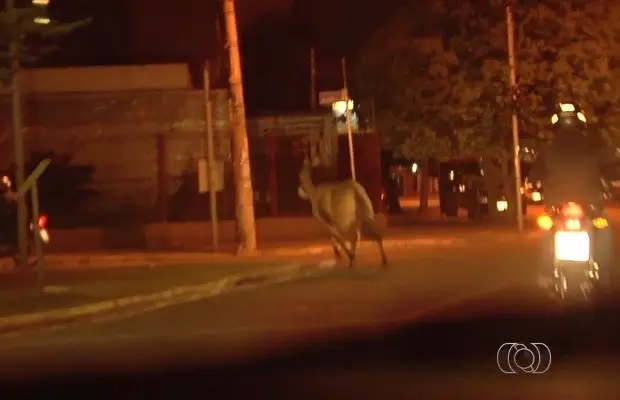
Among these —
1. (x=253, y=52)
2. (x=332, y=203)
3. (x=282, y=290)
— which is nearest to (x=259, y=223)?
(x=332, y=203)

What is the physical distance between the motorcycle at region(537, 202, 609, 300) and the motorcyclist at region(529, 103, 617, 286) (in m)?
0.11

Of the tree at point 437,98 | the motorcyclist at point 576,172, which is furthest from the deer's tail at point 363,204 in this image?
the tree at point 437,98

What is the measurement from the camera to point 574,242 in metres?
12.2

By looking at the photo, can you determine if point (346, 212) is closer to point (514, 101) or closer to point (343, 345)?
point (343, 345)

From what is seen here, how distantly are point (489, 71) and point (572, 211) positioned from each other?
16.8 m

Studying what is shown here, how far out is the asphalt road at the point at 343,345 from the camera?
30.0 ft

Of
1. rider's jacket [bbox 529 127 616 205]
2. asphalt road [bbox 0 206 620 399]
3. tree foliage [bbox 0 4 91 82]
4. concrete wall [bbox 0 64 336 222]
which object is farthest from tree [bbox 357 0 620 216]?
rider's jacket [bbox 529 127 616 205]

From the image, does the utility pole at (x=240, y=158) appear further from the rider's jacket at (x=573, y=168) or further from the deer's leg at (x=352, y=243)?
the rider's jacket at (x=573, y=168)

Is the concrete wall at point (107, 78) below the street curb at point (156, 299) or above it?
above

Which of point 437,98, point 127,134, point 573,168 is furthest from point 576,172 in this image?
point 437,98

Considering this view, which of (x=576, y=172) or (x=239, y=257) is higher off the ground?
(x=576, y=172)

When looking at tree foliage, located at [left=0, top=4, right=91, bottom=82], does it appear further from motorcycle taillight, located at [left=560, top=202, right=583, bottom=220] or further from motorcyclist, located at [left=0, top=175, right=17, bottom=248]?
motorcycle taillight, located at [left=560, top=202, right=583, bottom=220]

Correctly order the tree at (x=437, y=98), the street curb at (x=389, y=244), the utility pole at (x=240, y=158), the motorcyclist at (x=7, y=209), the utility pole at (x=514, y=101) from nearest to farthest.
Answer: the motorcyclist at (x=7, y=209), the utility pole at (x=240, y=158), the street curb at (x=389, y=244), the utility pole at (x=514, y=101), the tree at (x=437, y=98)

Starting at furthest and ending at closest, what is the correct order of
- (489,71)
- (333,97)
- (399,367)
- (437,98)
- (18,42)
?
(437,98) < (489,71) < (333,97) < (18,42) < (399,367)
